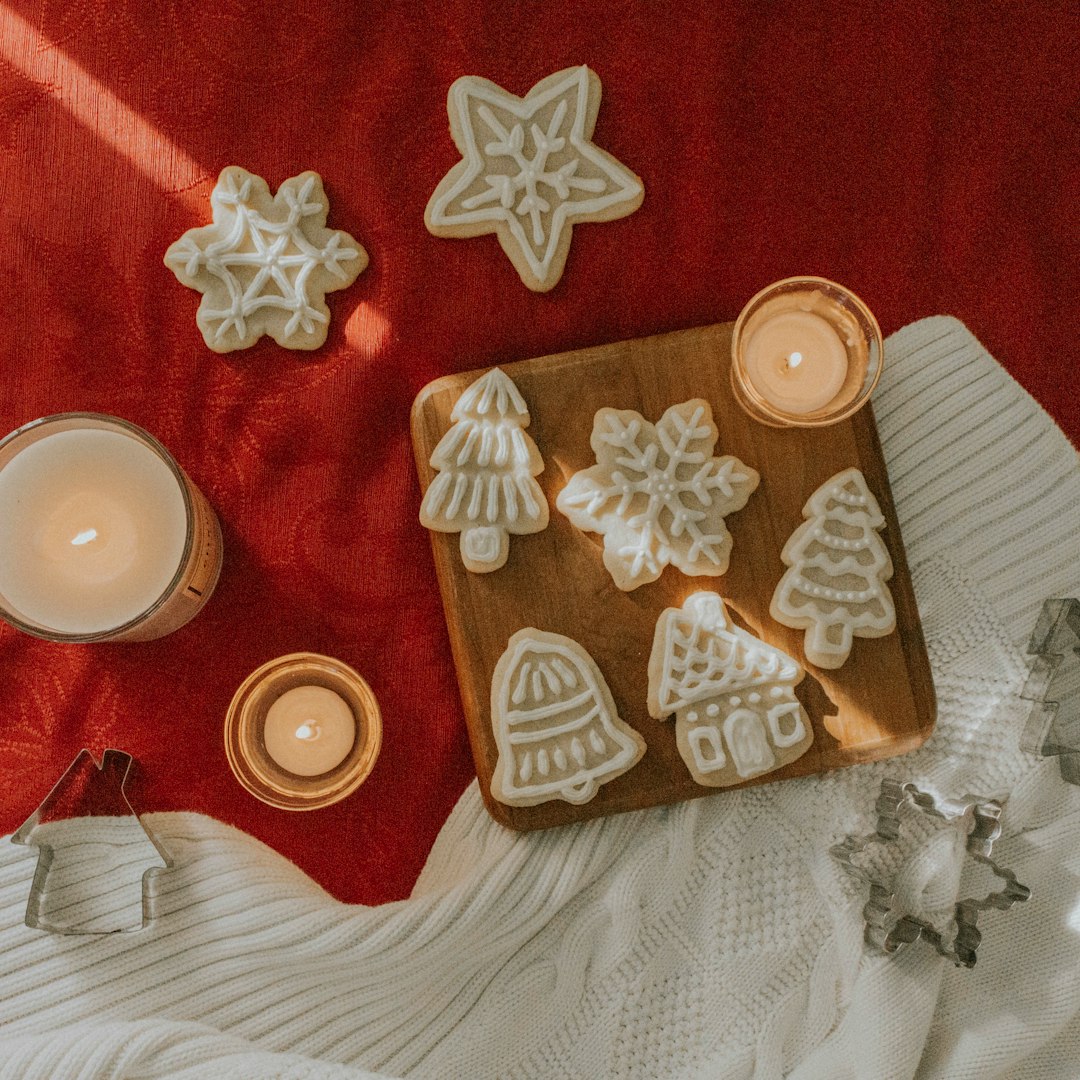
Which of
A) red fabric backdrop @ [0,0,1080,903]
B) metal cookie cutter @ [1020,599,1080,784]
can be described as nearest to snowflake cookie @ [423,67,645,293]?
red fabric backdrop @ [0,0,1080,903]

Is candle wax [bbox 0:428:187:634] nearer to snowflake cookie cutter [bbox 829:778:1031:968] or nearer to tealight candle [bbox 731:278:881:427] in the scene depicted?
tealight candle [bbox 731:278:881:427]

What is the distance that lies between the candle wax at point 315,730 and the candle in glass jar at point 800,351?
1.29ft

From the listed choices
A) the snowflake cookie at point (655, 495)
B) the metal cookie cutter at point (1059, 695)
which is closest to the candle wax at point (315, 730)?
the snowflake cookie at point (655, 495)

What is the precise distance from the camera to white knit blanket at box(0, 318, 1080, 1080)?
0.71m

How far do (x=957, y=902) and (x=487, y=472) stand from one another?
1.51 ft

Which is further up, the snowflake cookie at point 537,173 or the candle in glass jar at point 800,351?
the snowflake cookie at point 537,173

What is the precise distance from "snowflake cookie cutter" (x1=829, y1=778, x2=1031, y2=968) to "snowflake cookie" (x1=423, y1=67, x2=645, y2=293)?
0.48 meters

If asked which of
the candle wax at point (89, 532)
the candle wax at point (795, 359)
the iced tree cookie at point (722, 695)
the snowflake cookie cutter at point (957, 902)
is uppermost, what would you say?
the candle wax at point (89, 532)

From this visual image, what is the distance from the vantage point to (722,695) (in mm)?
715

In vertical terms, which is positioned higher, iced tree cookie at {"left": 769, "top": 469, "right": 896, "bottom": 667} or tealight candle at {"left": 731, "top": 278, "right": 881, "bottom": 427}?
tealight candle at {"left": 731, "top": 278, "right": 881, "bottom": 427}

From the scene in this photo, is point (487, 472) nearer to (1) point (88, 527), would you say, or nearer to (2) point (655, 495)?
(2) point (655, 495)

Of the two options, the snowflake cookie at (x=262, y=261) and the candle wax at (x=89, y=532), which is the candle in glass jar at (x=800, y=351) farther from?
the candle wax at (x=89, y=532)

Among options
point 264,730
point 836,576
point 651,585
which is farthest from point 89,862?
point 836,576

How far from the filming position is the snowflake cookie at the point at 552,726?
0.70 meters
